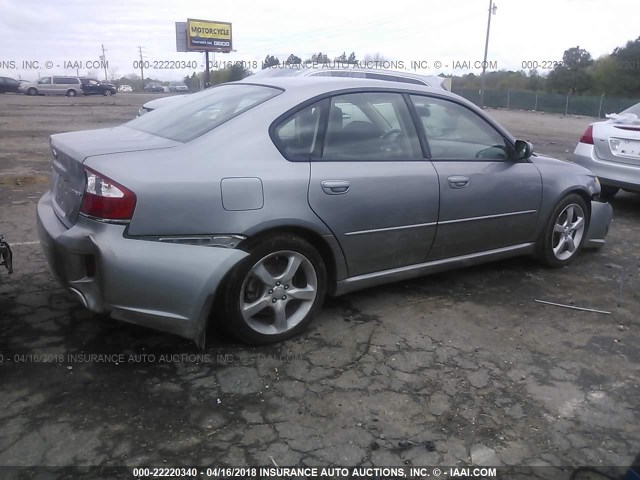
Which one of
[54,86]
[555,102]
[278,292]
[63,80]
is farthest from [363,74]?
[63,80]

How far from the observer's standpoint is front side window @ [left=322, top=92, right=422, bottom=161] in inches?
132

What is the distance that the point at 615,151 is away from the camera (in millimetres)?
6441

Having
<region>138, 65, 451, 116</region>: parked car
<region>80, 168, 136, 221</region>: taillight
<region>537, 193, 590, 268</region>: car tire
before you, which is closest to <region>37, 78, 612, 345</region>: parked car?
<region>80, 168, 136, 221</region>: taillight

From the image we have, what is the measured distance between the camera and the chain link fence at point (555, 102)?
36750 mm

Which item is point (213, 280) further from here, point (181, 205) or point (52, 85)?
point (52, 85)

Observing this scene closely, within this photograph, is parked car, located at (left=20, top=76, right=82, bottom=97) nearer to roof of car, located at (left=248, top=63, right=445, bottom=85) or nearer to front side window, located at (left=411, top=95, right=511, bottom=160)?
roof of car, located at (left=248, top=63, right=445, bottom=85)

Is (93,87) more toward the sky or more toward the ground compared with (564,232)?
more toward the sky

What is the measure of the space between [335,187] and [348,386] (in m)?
1.15

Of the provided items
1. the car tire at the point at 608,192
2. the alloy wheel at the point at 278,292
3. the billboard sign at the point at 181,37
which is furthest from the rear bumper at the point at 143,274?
the billboard sign at the point at 181,37

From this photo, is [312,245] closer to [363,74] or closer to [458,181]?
→ [458,181]

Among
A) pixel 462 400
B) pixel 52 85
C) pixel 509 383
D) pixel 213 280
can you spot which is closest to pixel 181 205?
pixel 213 280

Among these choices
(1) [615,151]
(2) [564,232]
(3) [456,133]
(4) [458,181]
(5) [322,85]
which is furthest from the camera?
(1) [615,151]

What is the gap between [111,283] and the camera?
271cm

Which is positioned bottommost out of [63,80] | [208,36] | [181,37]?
[63,80]
